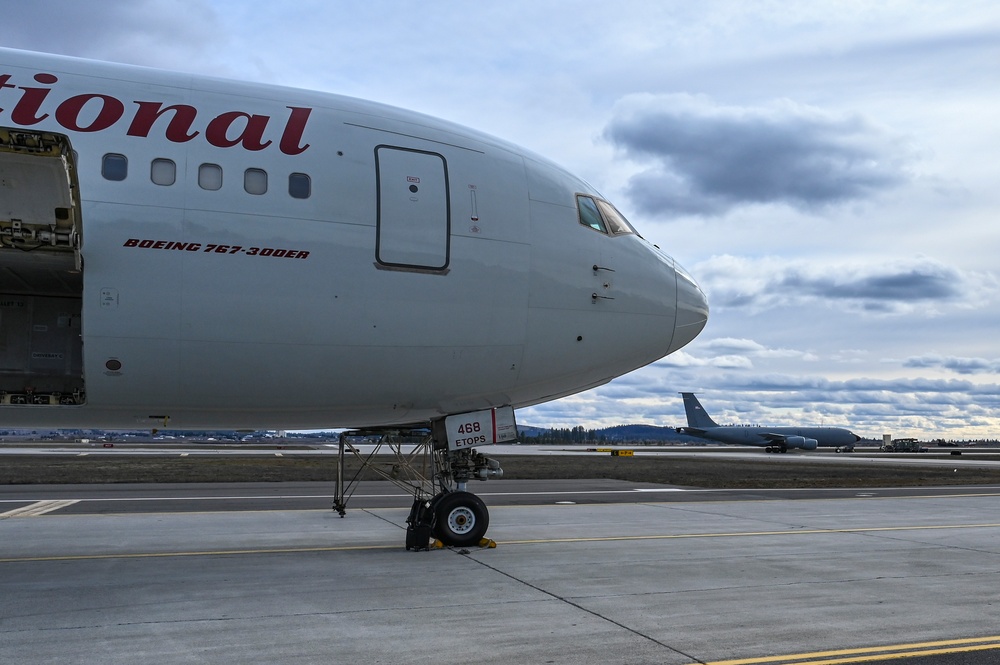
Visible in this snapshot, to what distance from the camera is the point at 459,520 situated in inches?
480

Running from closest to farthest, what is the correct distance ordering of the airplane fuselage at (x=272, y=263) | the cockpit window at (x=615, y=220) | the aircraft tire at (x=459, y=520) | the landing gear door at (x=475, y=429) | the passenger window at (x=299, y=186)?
the airplane fuselage at (x=272, y=263), the passenger window at (x=299, y=186), the landing gear door at (x=475, y=429), the aircraft tire at (x=459, y=520), the cockpit window at (x=615, y=220)

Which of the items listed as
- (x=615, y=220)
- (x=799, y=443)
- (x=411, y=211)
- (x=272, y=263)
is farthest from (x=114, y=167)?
(x=799, y=443)

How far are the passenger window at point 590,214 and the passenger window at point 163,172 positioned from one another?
5.72 metres

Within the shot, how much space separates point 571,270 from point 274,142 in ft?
14.5

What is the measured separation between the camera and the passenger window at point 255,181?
31.6ft

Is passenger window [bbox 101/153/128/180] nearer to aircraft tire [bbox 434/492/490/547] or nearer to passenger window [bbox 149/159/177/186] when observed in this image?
passenger window [bbox 149/159/177/186]

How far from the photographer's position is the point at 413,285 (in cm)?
1042

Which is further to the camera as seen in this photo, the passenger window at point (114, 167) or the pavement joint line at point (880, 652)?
the passenger window at point (114, 167)

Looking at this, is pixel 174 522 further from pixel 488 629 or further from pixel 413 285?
pixel 488 629

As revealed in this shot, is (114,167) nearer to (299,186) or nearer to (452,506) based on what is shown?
(299,186)

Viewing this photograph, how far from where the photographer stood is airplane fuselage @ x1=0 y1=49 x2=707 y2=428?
8.96m

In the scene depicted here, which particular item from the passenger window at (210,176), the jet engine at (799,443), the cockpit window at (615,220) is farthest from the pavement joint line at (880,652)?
the jet engine at (799,443)

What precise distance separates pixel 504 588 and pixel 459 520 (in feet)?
9.10

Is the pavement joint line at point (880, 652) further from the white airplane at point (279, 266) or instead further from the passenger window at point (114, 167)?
the passenger window at point (114, 167)
